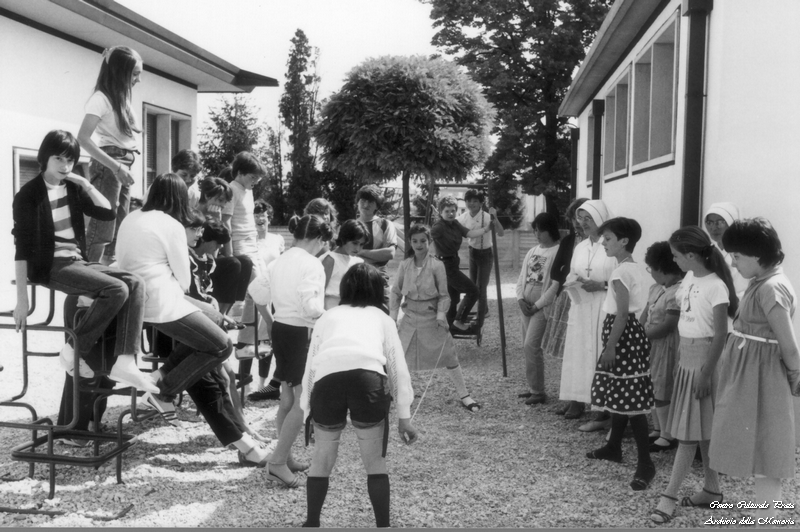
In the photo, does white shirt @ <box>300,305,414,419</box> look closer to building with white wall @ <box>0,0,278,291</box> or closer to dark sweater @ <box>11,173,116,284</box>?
dark sweater @ <box>11,173,116,284</box>

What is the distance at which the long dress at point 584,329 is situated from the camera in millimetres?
5922

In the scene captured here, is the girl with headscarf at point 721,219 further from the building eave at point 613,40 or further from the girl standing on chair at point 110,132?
the girl standing on chair at point 110,132

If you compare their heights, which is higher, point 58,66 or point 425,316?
point 58,66

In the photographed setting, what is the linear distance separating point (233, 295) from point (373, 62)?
32.3ft

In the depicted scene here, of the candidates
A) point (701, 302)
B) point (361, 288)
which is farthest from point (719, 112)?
point (361, 288)

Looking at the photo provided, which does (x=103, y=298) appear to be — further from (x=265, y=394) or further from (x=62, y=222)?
(x=265, y=394)

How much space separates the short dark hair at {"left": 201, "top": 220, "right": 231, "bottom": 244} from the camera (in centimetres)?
608

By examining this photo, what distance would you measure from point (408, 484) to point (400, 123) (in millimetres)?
11267

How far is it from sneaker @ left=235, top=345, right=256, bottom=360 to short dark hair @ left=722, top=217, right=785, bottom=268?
158 inches

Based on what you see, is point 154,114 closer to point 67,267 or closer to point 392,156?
point 392,156

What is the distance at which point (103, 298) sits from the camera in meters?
4.22

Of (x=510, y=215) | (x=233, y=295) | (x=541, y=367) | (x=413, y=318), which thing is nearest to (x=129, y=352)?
(x=233, y=295)

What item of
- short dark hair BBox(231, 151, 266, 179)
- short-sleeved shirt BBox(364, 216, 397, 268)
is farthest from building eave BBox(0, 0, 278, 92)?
short-sleeved shirt BBox(364, 216, 397, 268)

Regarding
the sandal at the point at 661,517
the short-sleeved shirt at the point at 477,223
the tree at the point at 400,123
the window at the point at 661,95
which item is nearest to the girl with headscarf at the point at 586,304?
the window at the point at 661,95
